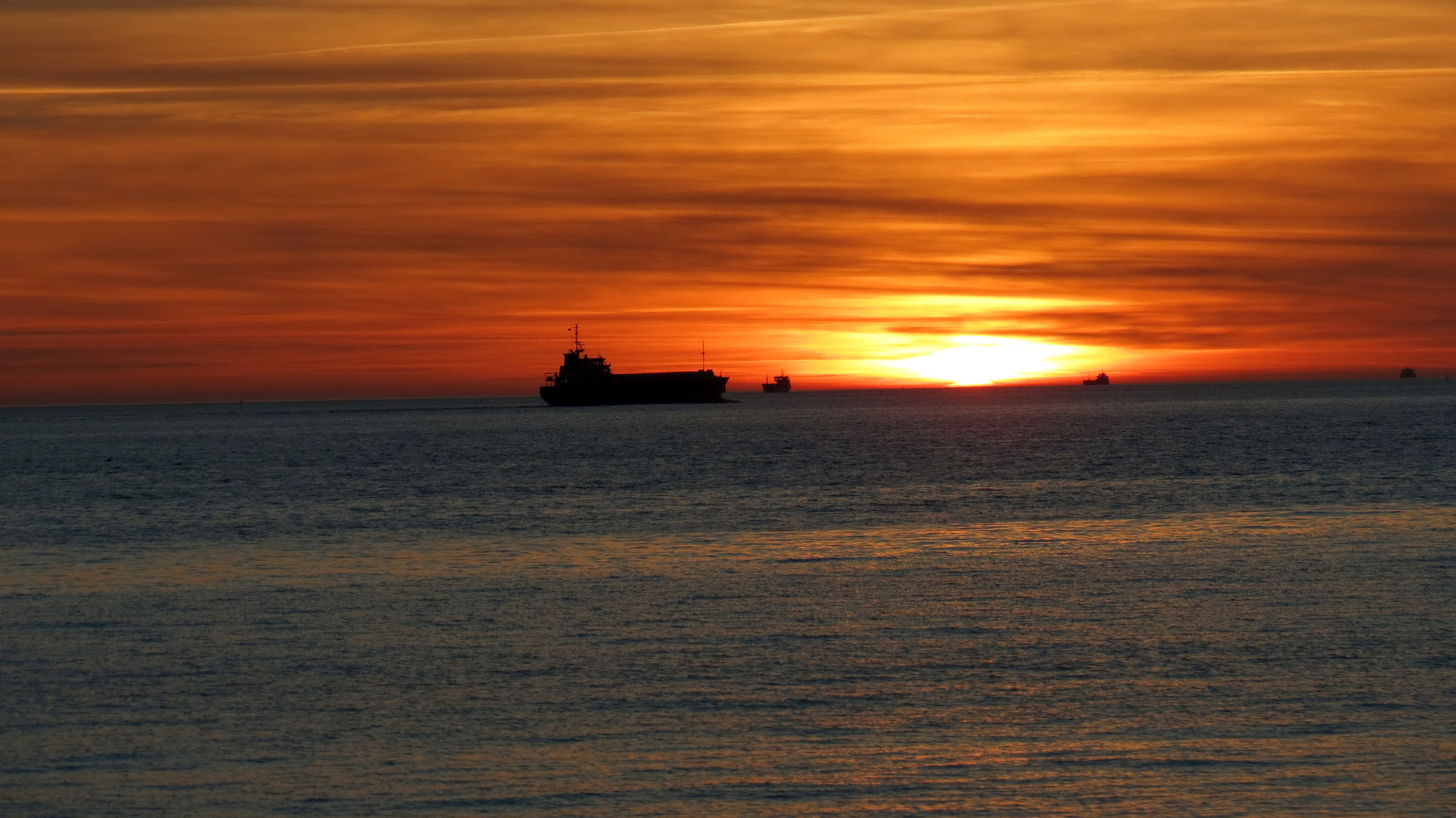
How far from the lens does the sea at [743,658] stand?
14047 mm

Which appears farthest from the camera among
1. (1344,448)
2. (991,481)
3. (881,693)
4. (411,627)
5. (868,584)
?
(1344,448)

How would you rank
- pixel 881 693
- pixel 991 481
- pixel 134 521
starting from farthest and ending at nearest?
pixel 991 481 → pixel 134 521 → pixel 881 693

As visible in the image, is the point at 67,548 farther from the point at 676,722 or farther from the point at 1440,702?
the point at 1440,702

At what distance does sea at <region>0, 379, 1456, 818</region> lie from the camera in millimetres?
14047

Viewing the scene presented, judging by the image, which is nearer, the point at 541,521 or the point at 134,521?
the point at 541,521

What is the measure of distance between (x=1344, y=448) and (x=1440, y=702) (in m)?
72.2

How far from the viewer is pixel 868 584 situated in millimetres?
28734

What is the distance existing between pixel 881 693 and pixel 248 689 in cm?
885

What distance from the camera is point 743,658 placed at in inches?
813

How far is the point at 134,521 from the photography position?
161ft

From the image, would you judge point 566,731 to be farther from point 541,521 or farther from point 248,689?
point 541,521

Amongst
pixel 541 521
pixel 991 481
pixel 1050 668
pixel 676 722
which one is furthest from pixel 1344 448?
pixel 676 722

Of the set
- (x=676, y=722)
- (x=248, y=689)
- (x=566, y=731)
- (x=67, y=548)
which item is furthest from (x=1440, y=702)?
(x=67, y=548)

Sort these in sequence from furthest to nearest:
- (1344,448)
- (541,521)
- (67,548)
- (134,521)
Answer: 1. (1344,448)
2. (134,521)
3. (541,521)
4. (67,548)
